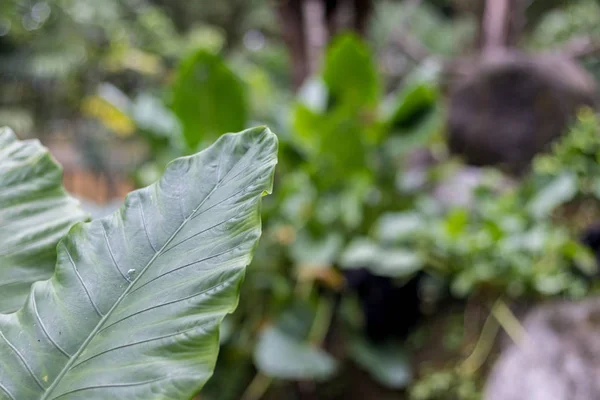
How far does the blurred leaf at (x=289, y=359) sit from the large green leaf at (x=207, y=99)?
2.54ft

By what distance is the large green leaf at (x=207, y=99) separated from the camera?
5.74ft

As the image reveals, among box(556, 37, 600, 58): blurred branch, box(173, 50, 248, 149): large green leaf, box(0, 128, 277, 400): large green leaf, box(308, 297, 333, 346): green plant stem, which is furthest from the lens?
box(556, 37, 600, 58): blurred branch

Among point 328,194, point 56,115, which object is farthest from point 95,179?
point 328,194

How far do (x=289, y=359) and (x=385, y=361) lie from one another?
1.28 ft

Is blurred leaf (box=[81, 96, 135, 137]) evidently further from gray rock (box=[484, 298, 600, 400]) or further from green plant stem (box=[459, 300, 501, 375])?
gray rock (box=[484, 298, 600, 400])

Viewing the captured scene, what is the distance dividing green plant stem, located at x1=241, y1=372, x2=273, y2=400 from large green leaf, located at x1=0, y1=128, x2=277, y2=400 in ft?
4.52

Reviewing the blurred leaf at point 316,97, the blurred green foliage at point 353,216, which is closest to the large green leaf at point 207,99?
the blurred green foliage at point 353,216

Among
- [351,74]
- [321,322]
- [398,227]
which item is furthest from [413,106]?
[321,322]

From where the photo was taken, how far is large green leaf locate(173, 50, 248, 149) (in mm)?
1751

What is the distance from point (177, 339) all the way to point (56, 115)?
6.59m

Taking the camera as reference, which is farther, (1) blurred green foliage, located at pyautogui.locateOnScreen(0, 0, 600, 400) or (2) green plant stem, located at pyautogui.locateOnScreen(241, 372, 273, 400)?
(2) green plant stem, located at pyautogui.locateOnScreen(241, 372, 273, 400)

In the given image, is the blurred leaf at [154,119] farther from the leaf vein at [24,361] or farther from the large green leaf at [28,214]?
the leaf vein at [24,361]

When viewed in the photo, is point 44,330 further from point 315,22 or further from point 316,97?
point 315,22

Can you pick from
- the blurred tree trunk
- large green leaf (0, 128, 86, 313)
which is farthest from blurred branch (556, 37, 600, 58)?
large green leaf (0, 128, 86, 313)
